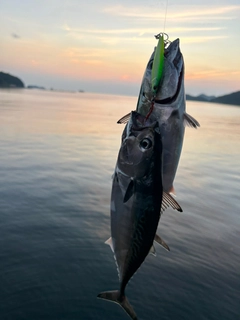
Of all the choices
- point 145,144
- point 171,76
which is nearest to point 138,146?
point 145,144

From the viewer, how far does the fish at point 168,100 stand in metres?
3.90

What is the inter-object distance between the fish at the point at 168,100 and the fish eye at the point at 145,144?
257 mm

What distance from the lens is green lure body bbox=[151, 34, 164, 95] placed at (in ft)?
12.4

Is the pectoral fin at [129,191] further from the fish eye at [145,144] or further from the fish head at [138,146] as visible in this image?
the fish eye at [145,144]

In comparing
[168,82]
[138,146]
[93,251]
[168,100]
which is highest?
[168,82]

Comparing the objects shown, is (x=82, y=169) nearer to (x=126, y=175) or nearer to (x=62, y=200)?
(x=62, y=200)

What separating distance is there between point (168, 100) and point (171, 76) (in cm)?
26

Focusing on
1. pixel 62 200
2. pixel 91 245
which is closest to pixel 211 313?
pixel 91 245

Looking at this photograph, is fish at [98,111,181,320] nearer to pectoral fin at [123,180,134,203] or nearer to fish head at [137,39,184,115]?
pectoral fin at [123,180,134,203]

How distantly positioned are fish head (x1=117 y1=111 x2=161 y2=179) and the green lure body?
379 millimetres

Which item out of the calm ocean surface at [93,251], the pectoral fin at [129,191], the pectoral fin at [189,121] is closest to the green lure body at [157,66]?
the pectoral fin at [189,121]

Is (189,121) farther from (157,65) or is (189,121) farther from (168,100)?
(157,65)

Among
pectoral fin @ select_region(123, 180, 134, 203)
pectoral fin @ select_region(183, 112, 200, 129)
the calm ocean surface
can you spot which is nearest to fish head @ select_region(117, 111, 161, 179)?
pectoral fin @ select_region(123, 180, 134, 203)

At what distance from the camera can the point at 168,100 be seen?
155 inches
